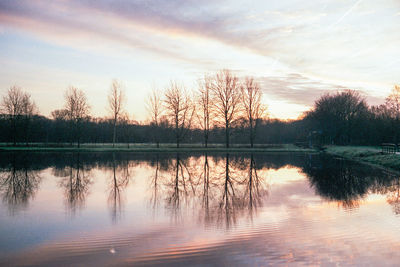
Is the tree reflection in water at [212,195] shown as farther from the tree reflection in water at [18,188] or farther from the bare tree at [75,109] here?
the bare tree at [75,109]

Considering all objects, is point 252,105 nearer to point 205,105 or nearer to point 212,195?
point 205,105

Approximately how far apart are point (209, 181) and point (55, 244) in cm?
997

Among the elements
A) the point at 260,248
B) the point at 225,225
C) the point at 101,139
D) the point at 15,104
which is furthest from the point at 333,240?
the point at 101,139

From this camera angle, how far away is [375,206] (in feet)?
34.6

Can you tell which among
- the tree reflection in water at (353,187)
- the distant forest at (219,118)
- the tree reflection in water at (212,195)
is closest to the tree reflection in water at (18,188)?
the tree reflection in water at (212,195)

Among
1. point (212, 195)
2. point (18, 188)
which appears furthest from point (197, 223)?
point (18, 188)

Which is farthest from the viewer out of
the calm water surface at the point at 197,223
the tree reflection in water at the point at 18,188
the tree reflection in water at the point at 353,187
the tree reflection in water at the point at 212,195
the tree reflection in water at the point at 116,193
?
the tree reflection in water at the point at 353,187

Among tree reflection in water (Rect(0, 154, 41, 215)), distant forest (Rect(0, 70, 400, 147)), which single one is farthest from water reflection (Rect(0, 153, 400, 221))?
distant forest (Rect(0, 70, 400, 147))

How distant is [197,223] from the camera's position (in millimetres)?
8016

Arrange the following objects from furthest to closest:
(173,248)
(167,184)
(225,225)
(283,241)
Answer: (167,184) < (225,225) < (283,241) < (173,248)

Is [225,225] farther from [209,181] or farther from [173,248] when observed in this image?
[209,181]

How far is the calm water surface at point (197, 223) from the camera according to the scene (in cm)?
579

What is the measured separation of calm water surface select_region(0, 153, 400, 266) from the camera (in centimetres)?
579

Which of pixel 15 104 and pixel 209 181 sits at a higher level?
pixel 15 104
